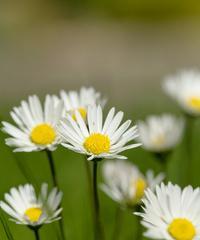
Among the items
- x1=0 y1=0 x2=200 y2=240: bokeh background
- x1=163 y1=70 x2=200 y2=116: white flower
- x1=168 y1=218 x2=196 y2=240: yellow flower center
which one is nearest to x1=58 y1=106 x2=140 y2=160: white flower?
x1=168 y1=218 x2=196 y2=240: yellow flower center

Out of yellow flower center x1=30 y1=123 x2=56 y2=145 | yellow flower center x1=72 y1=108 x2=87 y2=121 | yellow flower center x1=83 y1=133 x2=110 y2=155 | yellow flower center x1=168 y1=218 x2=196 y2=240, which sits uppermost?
yellow flower center x1=72 y1=108 x2=87 y2=121

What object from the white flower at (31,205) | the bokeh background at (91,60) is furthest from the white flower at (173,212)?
the bokeh background at (91,60)

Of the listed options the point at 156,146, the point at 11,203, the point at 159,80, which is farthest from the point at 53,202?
the point at 159,80

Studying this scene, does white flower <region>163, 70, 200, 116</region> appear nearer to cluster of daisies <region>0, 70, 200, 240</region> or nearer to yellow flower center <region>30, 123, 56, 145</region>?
cluster of daisies <region>0, 70, 200, 240</region>

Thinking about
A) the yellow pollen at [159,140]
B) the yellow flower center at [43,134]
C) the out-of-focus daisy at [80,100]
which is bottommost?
the yellow pollen at [159,140]

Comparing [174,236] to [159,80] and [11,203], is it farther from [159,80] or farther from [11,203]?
[159,80]

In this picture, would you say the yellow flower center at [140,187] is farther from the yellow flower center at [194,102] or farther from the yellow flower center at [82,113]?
the yellow flower center at [194,102]

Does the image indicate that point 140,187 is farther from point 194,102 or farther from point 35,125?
point 194,102
